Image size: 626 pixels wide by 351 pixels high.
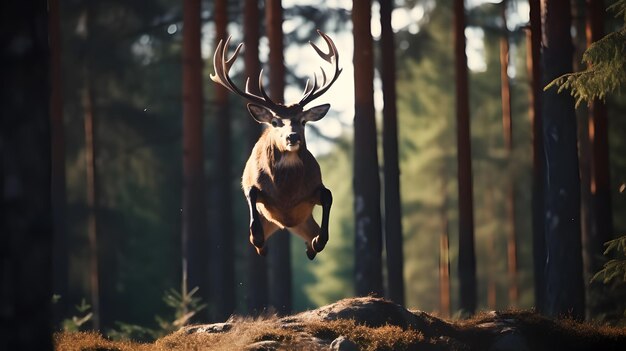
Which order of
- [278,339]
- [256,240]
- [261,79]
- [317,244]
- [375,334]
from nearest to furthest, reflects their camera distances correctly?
[278,339] < [375,334] < [256,240] < [317,244] < [261,79]

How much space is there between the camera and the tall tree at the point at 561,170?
52.9 feet

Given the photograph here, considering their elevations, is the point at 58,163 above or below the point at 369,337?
above

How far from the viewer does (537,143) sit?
77.6ft

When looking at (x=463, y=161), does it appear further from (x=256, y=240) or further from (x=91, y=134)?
(x=91, y=134)

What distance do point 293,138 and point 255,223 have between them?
1338mm

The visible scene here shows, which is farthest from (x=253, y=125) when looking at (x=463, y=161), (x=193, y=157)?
(x=463, y=161)

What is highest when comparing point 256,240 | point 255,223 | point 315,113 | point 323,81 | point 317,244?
point 323,81

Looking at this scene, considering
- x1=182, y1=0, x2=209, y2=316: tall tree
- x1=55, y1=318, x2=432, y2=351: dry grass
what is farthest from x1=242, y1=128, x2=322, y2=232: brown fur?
x1=182, y1=0, x2=209, y2=316: tall tree

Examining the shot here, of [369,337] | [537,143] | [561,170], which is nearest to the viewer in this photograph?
[369,337]

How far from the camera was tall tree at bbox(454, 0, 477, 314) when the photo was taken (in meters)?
22.6

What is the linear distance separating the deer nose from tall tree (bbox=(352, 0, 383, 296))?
629 centimetres

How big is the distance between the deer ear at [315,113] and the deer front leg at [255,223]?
1213mm

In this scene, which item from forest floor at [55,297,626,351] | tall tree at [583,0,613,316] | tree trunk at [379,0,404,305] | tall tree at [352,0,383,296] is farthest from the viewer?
tall tree at [583,0,613,316]

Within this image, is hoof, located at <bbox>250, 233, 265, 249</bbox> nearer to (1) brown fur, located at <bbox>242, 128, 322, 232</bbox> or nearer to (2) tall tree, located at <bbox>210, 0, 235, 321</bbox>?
(1) brown fur, located at <bbox>242, 128, 322, 232</bbox>
